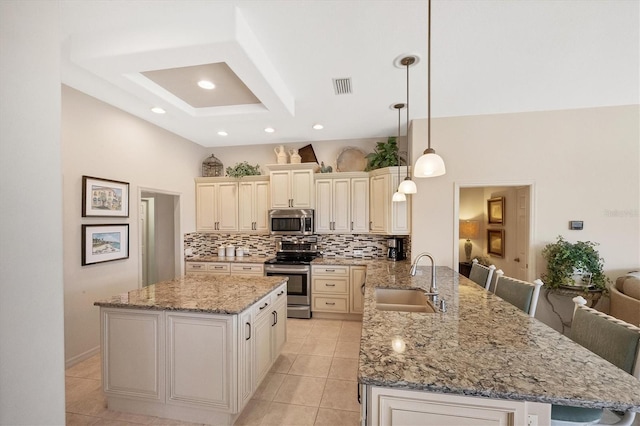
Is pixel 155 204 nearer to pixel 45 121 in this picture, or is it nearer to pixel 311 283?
pixel 311 283

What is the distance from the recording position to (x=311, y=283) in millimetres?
4152

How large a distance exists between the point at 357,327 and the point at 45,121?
12.6ft

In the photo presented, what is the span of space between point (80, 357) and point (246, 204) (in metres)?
2.78

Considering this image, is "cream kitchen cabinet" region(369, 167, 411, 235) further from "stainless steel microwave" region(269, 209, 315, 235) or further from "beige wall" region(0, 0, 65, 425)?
"beige wall" region(0, 0, 65, 425)

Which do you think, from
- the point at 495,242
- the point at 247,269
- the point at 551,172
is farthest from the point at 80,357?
the point at 495,242

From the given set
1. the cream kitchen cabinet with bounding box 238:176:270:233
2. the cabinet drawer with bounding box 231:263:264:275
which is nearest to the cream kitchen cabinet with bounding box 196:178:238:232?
the cream kitchen cabinet with bounding box 238:176:270:233

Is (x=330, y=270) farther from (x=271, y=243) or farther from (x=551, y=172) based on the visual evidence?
(x=551, y=172)

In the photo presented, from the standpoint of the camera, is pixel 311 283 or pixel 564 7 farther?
pixel 311 283

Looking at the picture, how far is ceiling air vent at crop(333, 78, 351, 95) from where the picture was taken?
101 inches

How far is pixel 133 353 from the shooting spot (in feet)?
6.64

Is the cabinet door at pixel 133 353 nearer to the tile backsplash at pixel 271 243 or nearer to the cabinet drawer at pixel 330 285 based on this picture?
the cabinet drawer at pixel 330 285

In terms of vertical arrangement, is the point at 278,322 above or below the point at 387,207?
below

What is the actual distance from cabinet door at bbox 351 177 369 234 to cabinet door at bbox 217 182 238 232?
2024 mm

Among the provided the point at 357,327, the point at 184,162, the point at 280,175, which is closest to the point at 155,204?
the point at 184,162
